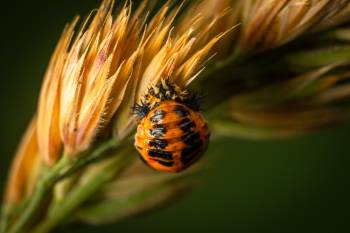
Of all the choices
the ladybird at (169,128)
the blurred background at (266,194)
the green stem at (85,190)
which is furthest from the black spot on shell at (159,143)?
the blurred background at (266,194)

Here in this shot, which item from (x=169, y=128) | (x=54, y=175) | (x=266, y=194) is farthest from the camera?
(x=266, y=194)

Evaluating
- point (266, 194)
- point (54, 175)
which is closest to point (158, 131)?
point (54, 175)

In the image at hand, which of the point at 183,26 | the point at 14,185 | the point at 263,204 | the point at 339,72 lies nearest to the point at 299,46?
the point at 339,72

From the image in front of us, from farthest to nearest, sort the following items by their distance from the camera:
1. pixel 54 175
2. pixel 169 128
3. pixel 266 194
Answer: pixel 266 194
pixel 54 175
pixel 169 128

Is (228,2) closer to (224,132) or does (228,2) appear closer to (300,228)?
(224,132)

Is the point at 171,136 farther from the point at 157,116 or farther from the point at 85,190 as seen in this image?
the point at 85,190

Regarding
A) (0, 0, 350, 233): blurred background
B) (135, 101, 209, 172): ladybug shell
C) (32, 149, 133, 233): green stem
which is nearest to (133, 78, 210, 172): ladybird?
(135, 101, 209, 172): ladybug shell
